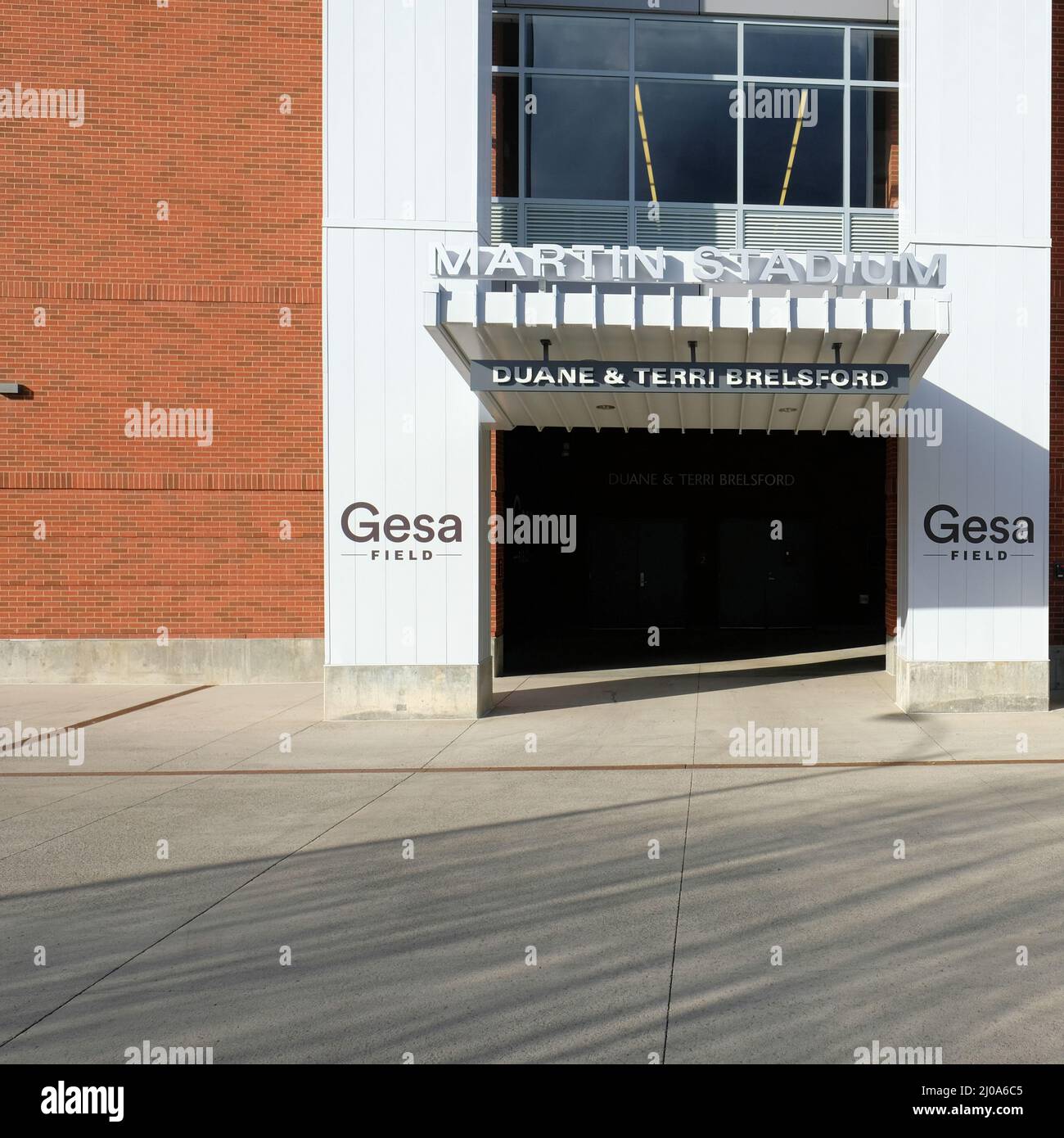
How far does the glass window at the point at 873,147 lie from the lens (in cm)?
1305

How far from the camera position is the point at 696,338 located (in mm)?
9914

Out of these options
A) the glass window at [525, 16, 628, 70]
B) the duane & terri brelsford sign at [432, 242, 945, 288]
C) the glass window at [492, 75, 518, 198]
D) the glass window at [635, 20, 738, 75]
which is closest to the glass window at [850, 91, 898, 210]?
the glass window at [635, 20, 738, 75]

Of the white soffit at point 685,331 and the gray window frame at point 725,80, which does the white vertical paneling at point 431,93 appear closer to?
the gray window frame at point 725,80

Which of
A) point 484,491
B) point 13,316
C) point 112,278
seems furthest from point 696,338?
point 13,316

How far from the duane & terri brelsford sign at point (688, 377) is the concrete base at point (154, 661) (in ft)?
20.3

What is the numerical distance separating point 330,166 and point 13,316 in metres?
6.39

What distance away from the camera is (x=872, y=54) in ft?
43.2

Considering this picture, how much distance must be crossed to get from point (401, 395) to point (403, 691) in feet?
12.0

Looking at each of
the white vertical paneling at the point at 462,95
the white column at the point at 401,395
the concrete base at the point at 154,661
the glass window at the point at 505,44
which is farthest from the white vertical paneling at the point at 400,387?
the glass window at the point at 505,44

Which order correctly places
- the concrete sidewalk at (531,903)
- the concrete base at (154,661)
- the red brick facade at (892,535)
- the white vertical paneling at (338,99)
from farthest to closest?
the concrete base at (154,661)
the red brick facade at (892,535)
the white vertical paneling at (338,99)
the concrete sidewalk at (531,903)

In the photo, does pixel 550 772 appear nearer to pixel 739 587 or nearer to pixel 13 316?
pixel 13 316

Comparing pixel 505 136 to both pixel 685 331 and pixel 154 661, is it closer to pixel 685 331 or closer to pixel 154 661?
pixel 685 331

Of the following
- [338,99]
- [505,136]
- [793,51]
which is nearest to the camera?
[338,99]

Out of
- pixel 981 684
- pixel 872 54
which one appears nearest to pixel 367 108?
pixel 872 54
